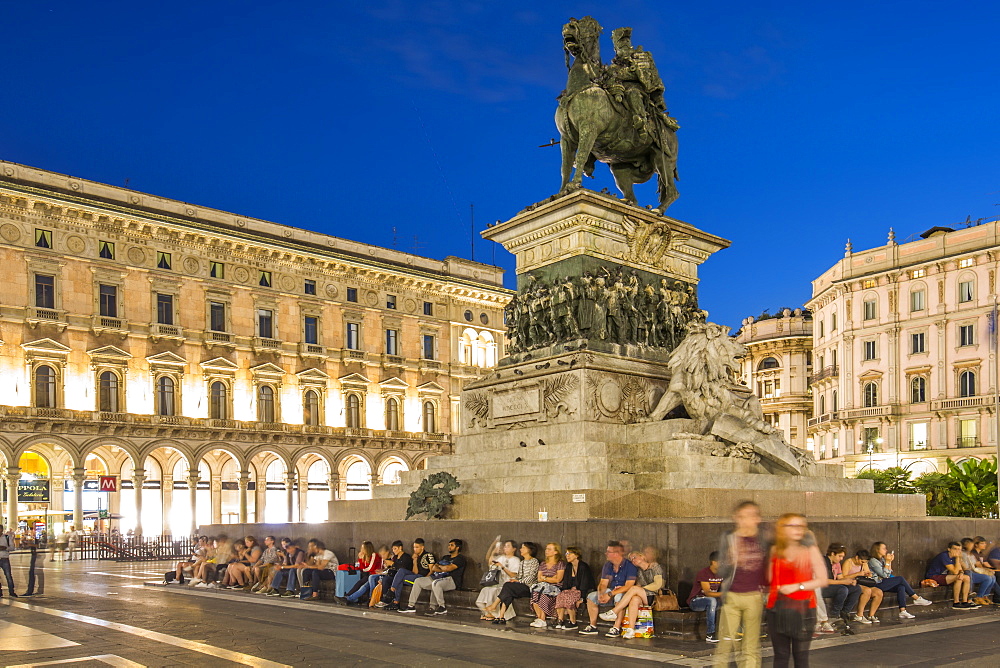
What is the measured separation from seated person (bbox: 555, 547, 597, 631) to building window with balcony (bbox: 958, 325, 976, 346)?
4807cm

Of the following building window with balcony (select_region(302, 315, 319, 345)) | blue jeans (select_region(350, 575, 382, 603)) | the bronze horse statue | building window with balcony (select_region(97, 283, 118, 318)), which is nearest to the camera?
blue jeans (select_region(350, 575, 382, 603))

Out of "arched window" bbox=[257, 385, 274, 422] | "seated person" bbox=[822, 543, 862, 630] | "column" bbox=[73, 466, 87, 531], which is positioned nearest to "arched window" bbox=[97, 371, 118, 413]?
"column" bbox=[73, 466, 87, 531]

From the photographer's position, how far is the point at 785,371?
78.8 m

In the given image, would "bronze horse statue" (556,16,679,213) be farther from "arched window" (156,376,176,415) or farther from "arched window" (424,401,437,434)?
"arched window" (424,401,437,434)

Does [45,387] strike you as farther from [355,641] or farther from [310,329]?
[355,641]

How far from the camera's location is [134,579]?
68.5 ft

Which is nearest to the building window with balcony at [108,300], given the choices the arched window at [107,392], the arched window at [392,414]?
the arched window at [107,392]

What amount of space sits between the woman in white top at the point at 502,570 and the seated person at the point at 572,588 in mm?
757

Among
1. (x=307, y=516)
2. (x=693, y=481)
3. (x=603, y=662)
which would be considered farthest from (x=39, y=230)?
(x=603, y=662)

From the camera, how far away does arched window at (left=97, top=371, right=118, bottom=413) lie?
1721 inches

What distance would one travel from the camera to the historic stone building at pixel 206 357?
42.2 metres

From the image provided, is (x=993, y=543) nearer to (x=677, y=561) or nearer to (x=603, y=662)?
(x=677, y=561)

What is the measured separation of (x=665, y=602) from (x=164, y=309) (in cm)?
4002

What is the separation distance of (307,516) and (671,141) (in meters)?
38.9
